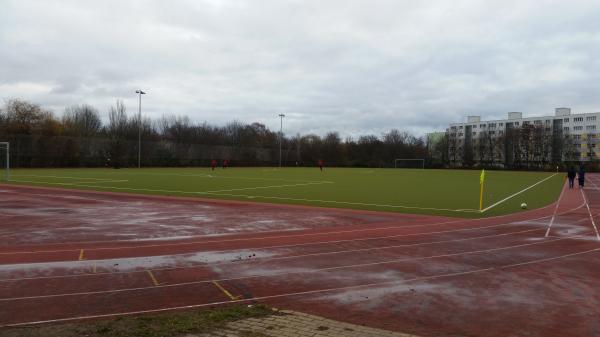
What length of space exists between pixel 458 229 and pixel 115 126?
278ft

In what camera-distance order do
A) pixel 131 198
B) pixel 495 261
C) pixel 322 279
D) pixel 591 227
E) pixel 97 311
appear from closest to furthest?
pixel 97 311
pixel 322 279
pixel 495 261
pixel 591 227
pixel 131 198

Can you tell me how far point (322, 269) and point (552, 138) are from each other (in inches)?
4261

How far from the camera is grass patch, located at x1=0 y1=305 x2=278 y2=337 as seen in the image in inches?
187

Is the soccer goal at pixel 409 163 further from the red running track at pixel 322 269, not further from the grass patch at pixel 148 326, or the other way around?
the grass patch at pixel 148 326

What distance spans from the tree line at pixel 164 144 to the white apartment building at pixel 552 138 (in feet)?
37.3

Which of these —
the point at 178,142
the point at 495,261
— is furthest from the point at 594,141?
the point at 495,261

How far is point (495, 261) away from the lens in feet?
30.1

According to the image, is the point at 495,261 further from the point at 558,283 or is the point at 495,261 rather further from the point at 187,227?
the point at 187,227

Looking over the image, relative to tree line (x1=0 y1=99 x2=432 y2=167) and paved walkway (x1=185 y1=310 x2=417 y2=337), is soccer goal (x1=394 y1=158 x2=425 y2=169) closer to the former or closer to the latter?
tree line (x1=0 y1=99 x2=432 y2=167)

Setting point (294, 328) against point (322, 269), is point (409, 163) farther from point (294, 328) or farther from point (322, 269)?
point (294, 328)

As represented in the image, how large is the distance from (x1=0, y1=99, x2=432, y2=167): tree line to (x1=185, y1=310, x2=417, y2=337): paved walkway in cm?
6532

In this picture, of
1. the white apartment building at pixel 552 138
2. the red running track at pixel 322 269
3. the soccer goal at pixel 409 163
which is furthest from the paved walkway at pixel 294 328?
the white apartment building at pixel 552 138

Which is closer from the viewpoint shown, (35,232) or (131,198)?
(35,232)

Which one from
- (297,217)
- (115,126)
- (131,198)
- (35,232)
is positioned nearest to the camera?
(35,232)
